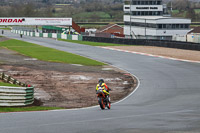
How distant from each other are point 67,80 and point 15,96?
11.5 metres

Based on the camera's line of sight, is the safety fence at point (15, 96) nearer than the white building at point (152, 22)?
Yes

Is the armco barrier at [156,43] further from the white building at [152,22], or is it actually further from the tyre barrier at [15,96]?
the tyre barrier at [15,96]

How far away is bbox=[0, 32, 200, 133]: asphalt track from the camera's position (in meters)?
13.1

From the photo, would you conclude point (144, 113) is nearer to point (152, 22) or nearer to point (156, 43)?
point (156, 43)

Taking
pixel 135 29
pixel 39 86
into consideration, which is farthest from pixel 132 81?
pixel 135 29

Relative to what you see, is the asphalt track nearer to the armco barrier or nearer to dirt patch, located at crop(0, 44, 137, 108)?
dirt patch, located at crop(0, 44, 137, 108)

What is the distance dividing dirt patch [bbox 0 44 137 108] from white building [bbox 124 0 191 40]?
6258cm

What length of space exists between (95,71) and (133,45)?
33.9m

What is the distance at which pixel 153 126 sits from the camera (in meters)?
13.4

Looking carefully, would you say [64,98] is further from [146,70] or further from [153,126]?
[146,70]

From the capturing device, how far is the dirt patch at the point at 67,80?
2423cm

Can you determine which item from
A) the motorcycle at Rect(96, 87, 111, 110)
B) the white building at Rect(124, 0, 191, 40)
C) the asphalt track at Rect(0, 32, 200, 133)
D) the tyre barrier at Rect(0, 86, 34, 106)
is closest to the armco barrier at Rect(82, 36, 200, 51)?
the asphalt track at Rect(0, 32, 200, 133)

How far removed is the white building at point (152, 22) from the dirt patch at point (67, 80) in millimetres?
62584

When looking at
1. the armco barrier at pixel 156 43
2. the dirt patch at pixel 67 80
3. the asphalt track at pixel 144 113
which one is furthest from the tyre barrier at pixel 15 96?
the armco barrier at pixel 156 43
